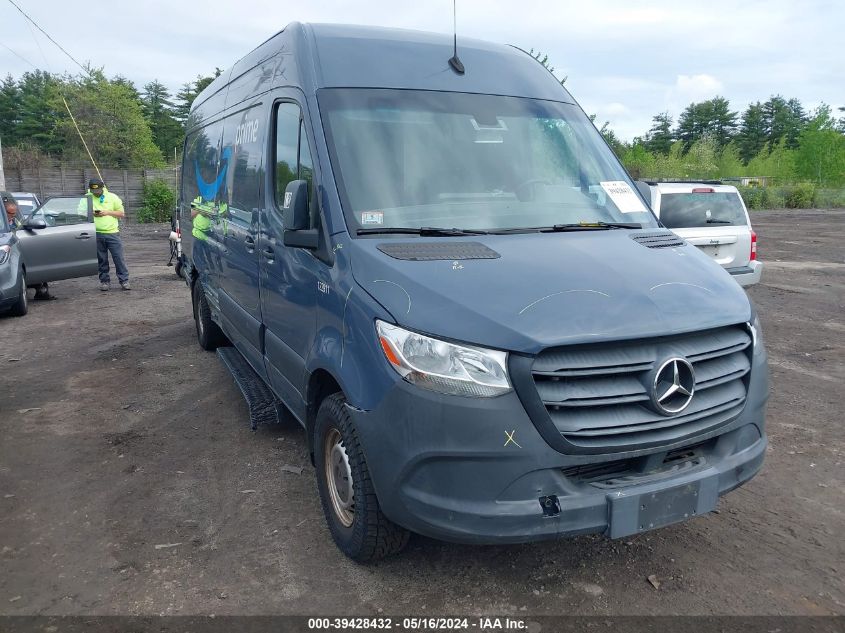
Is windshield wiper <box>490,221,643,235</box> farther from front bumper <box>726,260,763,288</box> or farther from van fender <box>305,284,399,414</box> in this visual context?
front bumper <box>726,260,763,288</box>

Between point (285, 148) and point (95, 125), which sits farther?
point (95, 125)

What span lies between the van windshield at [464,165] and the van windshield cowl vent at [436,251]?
239 mm

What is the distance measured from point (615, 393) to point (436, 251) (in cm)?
102

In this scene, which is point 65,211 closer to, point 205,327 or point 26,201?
point 205,327

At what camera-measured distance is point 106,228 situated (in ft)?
39.7

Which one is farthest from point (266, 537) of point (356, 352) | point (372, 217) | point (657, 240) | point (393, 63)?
point (393, 63)

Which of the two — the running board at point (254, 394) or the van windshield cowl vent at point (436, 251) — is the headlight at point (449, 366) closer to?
the van windshield cowl vent at point (436, 251)

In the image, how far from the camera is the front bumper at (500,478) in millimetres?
2643

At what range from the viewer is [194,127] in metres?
7.69

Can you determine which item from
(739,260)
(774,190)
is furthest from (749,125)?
(739,260)

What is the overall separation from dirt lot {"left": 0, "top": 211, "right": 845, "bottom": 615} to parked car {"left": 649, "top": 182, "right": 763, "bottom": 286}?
317 centimetres

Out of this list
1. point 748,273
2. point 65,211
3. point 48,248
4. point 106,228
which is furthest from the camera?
point 106,228

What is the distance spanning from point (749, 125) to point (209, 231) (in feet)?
336

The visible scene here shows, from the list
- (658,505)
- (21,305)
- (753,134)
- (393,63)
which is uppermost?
(753,134)
